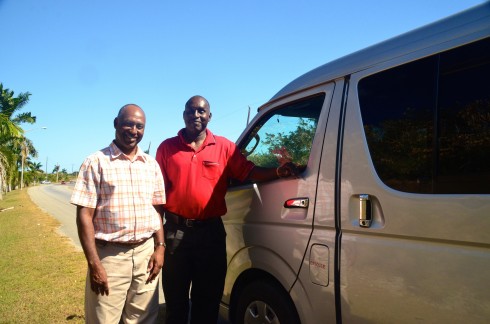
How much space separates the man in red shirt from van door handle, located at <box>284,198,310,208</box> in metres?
0.35

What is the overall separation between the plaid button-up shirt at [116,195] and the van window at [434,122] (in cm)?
156

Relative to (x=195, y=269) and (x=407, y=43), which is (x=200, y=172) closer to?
(x=195, y=269)

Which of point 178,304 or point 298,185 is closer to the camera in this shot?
point 298,185

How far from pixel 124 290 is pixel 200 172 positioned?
991 millimetres

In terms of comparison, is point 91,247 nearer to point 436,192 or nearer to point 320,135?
point 320,135

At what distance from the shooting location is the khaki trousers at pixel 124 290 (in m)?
2.54

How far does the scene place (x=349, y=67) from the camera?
225 centimetres

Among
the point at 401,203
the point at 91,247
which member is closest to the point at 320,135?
the point at 401,203

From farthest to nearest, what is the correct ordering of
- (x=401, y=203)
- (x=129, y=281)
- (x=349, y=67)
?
1. (x=129, y=281)
2. (x=349, y=67)
3. (x=401, y=203)

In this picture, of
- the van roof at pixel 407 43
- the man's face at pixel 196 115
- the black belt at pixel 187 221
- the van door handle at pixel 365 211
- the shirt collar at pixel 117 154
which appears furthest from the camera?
A: the man's face at pixel 196 115

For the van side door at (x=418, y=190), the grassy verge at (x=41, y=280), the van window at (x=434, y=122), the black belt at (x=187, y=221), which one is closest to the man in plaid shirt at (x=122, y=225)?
the black belt at (x=187, y=221)

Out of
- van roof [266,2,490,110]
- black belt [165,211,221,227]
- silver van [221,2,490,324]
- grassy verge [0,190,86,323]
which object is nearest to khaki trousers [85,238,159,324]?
black belt [165,211,221,227]

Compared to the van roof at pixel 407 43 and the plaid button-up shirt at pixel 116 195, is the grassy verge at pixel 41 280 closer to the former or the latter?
the plaid button-up shirt at pixel 116 195

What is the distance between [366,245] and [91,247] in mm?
1680
